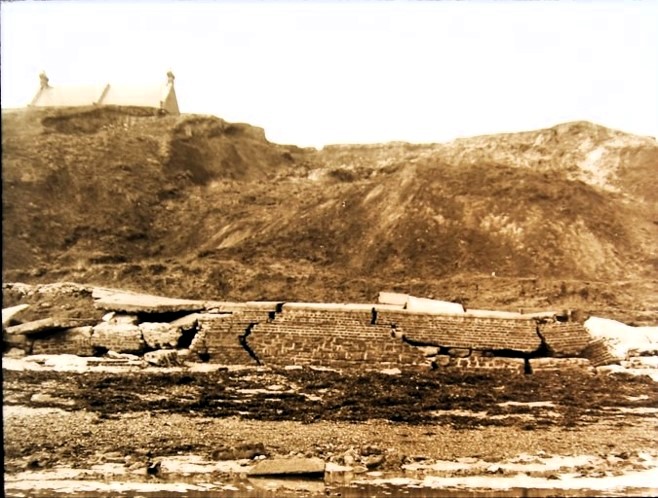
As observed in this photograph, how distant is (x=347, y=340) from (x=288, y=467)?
384cm

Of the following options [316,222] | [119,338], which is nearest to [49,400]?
[119,338]

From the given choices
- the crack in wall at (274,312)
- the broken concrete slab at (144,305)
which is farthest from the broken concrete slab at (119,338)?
the crack in wall at (274,312)

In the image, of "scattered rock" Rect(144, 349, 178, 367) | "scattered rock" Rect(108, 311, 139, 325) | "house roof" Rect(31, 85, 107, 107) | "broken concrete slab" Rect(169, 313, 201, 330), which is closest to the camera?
"scattered rock" Rect(144, 349, 178, 367)

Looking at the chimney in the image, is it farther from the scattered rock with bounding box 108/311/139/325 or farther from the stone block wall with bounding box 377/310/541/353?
the stone block wall with bounding box 377/310/541/353

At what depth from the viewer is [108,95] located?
Result: 110 feet

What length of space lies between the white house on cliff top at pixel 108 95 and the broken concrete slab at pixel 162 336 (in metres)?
23.9

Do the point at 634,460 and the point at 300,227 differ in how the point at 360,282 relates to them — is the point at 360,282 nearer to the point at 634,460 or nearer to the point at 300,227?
the point at 300,227

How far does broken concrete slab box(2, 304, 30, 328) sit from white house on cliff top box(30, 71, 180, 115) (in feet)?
72.9

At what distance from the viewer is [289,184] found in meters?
26.2

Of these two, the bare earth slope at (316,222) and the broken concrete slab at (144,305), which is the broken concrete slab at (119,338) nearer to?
the broken concrete slab at (144,305)

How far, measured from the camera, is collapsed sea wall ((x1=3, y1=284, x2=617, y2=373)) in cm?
998

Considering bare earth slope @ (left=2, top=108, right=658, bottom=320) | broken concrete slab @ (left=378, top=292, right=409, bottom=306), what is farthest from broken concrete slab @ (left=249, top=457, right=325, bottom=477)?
bare earth slope @ (left=2, top=108, right=658, bottom=320)

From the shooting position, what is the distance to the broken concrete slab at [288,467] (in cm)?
621

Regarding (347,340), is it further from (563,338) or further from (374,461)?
(374,461)
